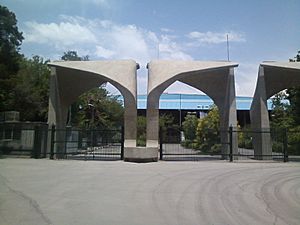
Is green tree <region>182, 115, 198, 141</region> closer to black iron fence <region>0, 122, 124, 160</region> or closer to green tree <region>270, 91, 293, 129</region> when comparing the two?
green tree <region>270, 91, 293, 129</region>

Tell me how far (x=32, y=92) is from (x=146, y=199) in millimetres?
29616

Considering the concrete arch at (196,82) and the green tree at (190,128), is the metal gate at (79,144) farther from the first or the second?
the green tree at (190,128)

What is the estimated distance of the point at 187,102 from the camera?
6003cm

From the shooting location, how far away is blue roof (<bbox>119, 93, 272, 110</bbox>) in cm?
5772

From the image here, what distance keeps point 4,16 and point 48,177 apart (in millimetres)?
17077

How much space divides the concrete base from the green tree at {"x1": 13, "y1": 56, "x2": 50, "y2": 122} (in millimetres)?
16773

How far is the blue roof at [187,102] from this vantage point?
57.7 m

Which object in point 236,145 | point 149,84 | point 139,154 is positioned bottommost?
point 139,154

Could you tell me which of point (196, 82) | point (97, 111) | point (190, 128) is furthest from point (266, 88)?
point (97, 111)

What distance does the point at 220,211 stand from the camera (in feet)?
24.2

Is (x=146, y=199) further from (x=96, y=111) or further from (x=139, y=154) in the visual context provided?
(x=96, y=111)

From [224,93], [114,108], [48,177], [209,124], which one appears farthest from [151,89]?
[114,108]

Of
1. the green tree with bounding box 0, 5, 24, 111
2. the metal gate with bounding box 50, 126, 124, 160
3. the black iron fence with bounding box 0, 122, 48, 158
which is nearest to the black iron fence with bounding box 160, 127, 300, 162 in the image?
the metal gate with bounding box 50, 126, 124, 160

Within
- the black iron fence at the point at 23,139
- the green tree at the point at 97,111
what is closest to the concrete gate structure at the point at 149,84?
the black iron fence at the point at 23,139
